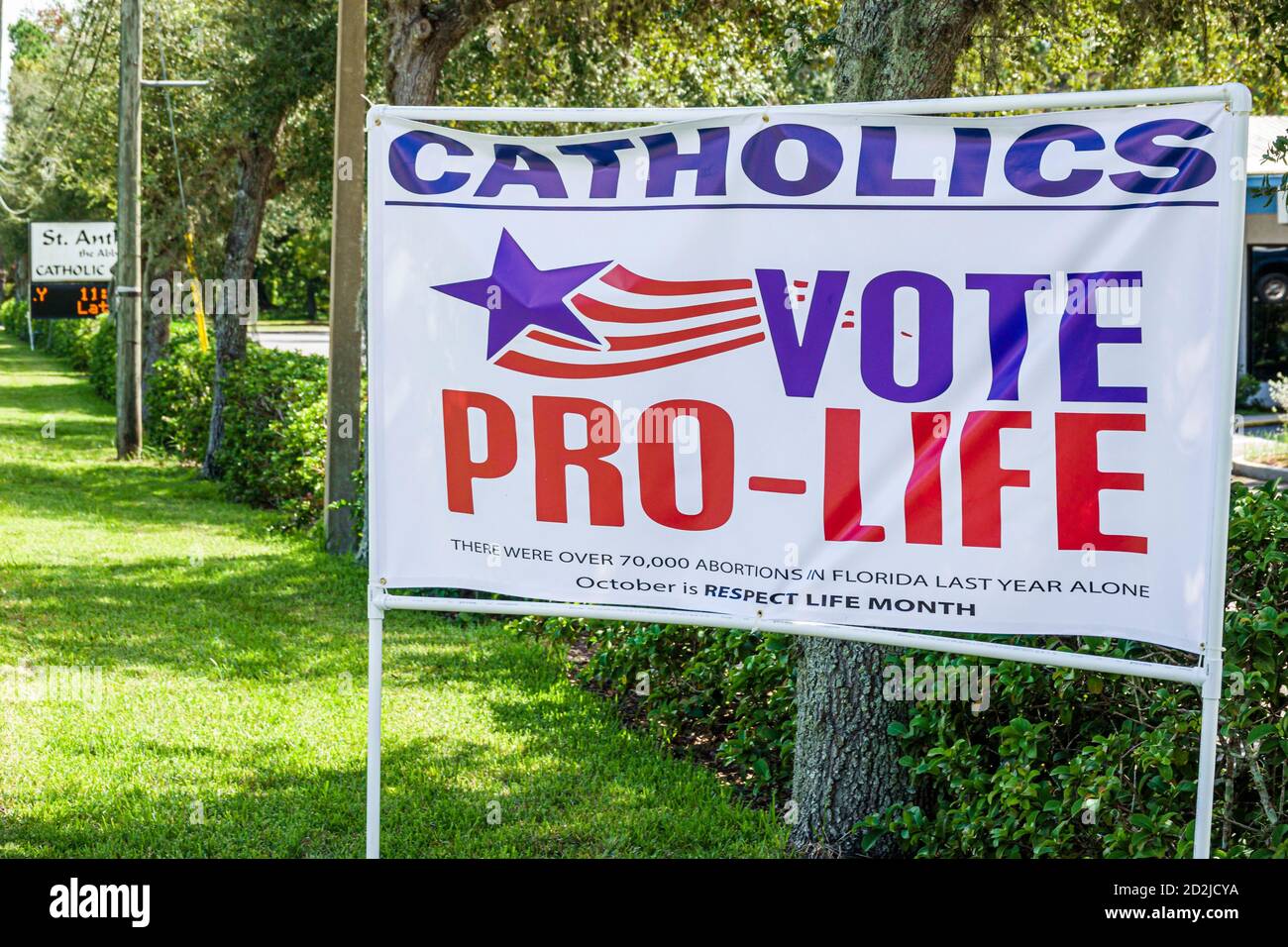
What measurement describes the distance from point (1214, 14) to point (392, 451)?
22.2ft

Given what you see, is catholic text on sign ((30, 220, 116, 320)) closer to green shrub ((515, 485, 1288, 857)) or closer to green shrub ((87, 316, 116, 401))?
green shrub ((87, 316, 116, 401))

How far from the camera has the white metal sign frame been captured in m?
3.24

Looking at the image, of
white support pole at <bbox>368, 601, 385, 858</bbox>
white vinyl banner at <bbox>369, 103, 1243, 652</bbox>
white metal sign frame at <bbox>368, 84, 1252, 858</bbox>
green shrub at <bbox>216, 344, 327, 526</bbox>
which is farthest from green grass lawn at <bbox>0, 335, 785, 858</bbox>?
green shrub at <bbox>216, 344, 327, 526</bbox>

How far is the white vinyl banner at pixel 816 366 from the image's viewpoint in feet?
11.1

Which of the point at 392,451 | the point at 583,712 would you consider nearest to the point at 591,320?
the point at 392,451

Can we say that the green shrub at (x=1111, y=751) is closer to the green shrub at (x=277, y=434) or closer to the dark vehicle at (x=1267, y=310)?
the green shrub at (x=277, y=434)

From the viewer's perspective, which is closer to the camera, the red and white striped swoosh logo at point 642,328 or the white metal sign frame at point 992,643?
the white metal sign frame at point 992,643

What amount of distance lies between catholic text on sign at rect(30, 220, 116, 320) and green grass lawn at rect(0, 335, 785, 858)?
9489 mm

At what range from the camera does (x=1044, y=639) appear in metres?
4.16

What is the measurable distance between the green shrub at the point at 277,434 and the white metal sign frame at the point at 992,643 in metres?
8.34

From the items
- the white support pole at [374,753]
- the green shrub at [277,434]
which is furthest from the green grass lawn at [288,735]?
the green shrub at [277,434]

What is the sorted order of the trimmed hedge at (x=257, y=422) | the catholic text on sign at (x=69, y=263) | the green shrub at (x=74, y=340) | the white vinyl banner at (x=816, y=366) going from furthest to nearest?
the green shrub at (x=74, y=340)
the catholic text on sign at (x=69, y=263)
the trimmed hedge at (x=257, y=422)
the white vinyl banner at (x=816, y=366)

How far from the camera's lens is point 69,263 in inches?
731

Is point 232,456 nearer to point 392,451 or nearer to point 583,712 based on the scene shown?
point 583,712
